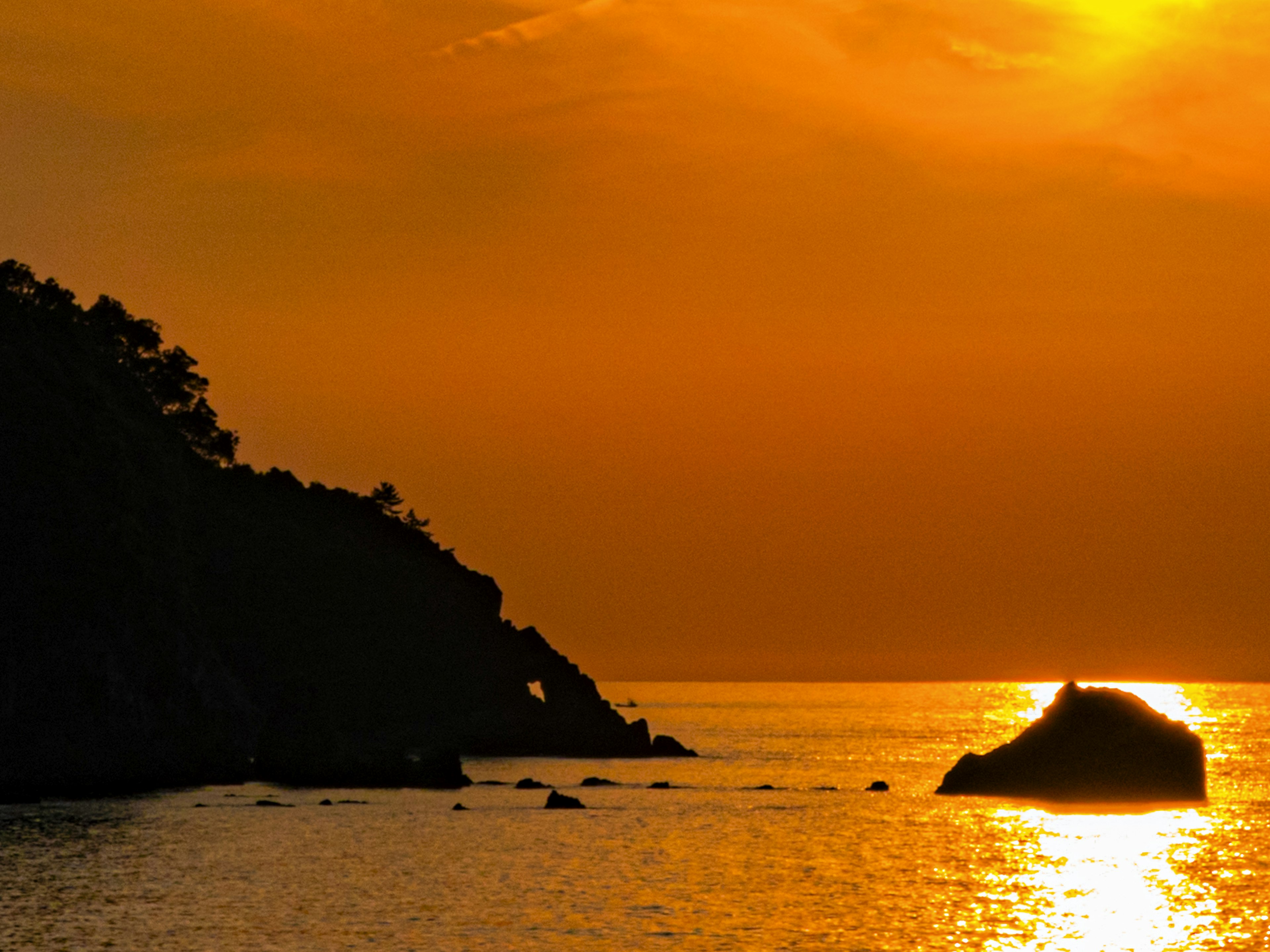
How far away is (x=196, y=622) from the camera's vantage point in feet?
336

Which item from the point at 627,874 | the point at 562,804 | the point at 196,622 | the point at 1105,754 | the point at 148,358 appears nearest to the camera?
the point at 627,874

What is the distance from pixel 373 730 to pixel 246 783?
36.8 metres

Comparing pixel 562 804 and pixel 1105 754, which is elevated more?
pixel 1105 754

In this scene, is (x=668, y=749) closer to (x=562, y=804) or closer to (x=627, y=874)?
(x=562, y=804)

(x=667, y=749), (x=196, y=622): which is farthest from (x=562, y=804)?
(x=667, y=749)

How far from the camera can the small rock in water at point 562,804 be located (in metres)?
90.6

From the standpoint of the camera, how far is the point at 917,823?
87.1 metres

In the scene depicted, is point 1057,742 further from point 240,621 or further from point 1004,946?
point 240,621

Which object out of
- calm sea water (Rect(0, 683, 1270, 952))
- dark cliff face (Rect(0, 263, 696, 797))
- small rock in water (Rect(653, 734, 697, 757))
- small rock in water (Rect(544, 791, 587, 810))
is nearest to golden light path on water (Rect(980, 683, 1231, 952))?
calm sea water (Rect(0, 683, 1270, 952))

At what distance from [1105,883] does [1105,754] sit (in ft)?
80.3

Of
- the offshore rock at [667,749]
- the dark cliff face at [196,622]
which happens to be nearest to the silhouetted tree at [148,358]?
the dark cliff face at [196,622]

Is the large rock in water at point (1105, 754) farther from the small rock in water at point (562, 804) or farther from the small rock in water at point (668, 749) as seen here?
the small rock in water at point (668, 749)

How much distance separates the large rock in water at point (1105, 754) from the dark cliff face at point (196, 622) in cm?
3697

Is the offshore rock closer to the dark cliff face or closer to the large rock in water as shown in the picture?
the dark cliff face
